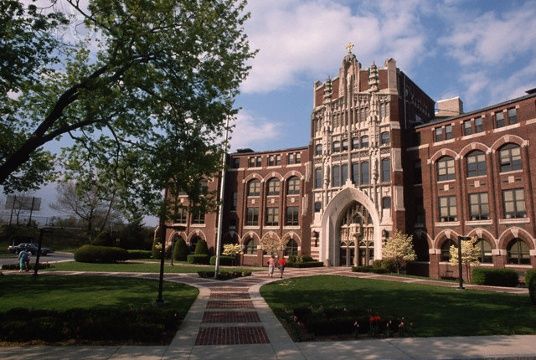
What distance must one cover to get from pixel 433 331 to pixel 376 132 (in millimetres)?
33672

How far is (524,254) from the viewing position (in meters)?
31.4

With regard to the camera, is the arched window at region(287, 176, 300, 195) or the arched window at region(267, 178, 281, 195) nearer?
the arched window at region(287, 176, 300, 195)

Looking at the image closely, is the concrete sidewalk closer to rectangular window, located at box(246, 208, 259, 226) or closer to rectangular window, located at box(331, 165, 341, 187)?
rectangular window, located at box(331, 165, 341, 187)

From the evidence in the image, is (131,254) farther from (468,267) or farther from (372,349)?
(372,349)

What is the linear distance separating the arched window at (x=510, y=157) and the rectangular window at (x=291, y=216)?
24.2 meters

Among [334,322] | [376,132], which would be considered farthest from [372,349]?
[376,132]

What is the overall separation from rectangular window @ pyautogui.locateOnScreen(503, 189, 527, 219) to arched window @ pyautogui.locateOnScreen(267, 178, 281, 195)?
26898 millimetres

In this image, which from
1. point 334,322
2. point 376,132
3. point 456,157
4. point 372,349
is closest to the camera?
point 372,349

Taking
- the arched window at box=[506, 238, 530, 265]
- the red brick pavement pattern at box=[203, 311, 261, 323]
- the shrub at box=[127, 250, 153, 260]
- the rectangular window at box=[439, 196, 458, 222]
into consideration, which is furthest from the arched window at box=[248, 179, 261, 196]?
the red brick pavement pattern at box=[203, 311, 261, 323]

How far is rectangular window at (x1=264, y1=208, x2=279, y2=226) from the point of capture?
50594mm

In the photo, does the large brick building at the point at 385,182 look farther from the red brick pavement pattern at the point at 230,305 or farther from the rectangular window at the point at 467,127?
the red brick pavement pattern at the point at 230,305

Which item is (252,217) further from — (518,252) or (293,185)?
(518,252)

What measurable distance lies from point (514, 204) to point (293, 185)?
2560 centimetres

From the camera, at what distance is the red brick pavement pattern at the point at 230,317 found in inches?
497
